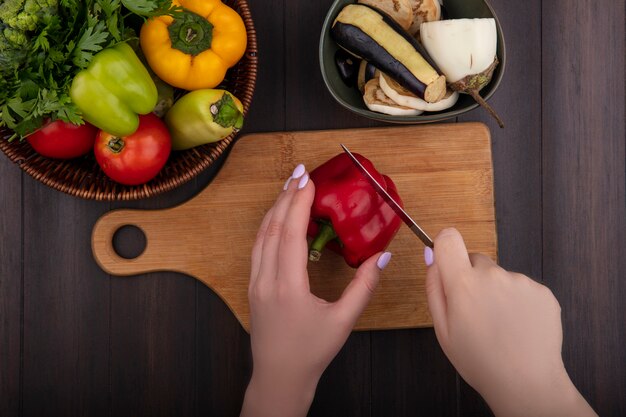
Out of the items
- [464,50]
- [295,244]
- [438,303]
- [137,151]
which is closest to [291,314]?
[295,244]

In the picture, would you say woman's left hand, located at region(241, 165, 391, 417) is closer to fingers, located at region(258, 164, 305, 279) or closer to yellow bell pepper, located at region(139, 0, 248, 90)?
fingers, located at region(258, 164, 305, 279)

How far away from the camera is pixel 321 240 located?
2.77ft

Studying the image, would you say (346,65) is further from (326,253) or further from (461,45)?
(326,253)

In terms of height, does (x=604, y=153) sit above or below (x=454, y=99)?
below

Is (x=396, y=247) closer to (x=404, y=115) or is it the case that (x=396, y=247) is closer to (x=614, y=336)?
(x=404, y=115)

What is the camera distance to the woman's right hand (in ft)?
2.18

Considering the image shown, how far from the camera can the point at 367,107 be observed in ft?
2.78

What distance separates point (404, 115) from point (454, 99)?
81 mm

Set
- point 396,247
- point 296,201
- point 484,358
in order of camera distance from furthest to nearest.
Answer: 1. point 396,247
2. point 296,201
3. point 484,358

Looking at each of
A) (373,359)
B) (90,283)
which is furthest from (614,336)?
(90,283)

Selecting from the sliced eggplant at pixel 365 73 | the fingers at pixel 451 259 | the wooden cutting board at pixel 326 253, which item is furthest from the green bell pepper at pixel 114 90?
the fingers at pixel 451 259

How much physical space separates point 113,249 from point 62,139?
0.77 ft

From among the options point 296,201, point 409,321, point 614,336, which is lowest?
point 614,336

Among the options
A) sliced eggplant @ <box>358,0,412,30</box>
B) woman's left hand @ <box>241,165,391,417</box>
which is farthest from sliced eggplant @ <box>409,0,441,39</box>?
woman's left hand @ <box>241,165,391,417</box>
